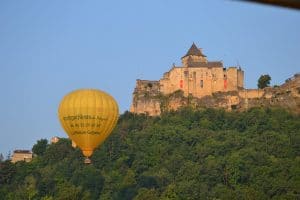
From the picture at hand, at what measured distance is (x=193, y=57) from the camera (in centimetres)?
5822

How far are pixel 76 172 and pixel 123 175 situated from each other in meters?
3.46

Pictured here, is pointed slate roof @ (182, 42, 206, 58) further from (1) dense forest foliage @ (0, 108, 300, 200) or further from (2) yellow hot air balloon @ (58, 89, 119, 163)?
(2) yellow hot air balloon @ (58, 89, 119, 163)

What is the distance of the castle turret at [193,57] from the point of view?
5719cm

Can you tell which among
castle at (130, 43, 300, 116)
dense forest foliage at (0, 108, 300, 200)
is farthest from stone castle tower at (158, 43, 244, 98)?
dense forest foliage at (0, 108, 300, 200)

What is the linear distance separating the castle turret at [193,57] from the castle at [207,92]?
6.84 ft

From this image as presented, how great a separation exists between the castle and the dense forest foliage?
2.45 feet

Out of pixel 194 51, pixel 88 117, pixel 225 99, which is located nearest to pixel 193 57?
pixel 194 51

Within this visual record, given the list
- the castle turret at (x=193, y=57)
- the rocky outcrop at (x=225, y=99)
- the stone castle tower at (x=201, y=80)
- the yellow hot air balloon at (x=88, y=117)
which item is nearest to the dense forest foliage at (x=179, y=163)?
the rocky outcrop at (x=225, y=99)

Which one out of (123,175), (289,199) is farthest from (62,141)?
(289,199)

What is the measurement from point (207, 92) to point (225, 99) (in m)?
1.43

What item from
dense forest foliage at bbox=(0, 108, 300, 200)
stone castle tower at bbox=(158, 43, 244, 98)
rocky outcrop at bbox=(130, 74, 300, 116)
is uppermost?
stone castle tower at bbox=(158, 43, 244, 98)

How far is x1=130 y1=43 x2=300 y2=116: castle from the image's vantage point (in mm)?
53031

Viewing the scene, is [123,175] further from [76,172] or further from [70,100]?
[70,100]

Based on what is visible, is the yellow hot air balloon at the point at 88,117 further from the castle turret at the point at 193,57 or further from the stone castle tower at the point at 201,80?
the castle turret at the point at 193,57
